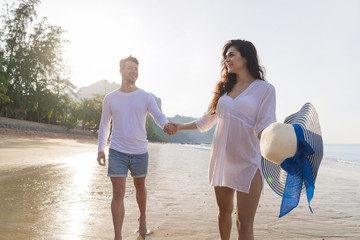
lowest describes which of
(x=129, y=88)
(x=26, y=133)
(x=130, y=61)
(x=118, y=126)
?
(x=26, y=133)

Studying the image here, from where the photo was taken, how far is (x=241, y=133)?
7.63 ft

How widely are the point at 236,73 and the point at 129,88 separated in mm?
1473

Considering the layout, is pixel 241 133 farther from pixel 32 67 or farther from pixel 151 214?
pixel 32 67

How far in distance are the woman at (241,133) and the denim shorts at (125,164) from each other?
1107mm

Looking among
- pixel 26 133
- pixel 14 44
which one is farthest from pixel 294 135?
pixel 14 44

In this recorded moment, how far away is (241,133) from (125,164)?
1.54 meters

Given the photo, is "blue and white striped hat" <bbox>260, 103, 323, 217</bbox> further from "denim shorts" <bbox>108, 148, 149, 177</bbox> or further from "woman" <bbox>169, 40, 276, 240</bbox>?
"denim shorts" <bbox>108, 148, 149, 177</bbox>

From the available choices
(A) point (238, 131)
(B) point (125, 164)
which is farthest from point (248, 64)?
(B) point (125, 164)

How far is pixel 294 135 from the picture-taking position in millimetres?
1762

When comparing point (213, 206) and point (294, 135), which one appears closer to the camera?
point (294, 135)

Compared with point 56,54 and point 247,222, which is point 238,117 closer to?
point 247,222

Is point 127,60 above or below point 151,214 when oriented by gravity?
above

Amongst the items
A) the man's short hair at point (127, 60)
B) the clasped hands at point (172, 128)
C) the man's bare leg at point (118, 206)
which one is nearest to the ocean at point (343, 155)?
the clasped hands at point (172, 128)

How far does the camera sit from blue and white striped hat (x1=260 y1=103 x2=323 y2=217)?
1758 mm
